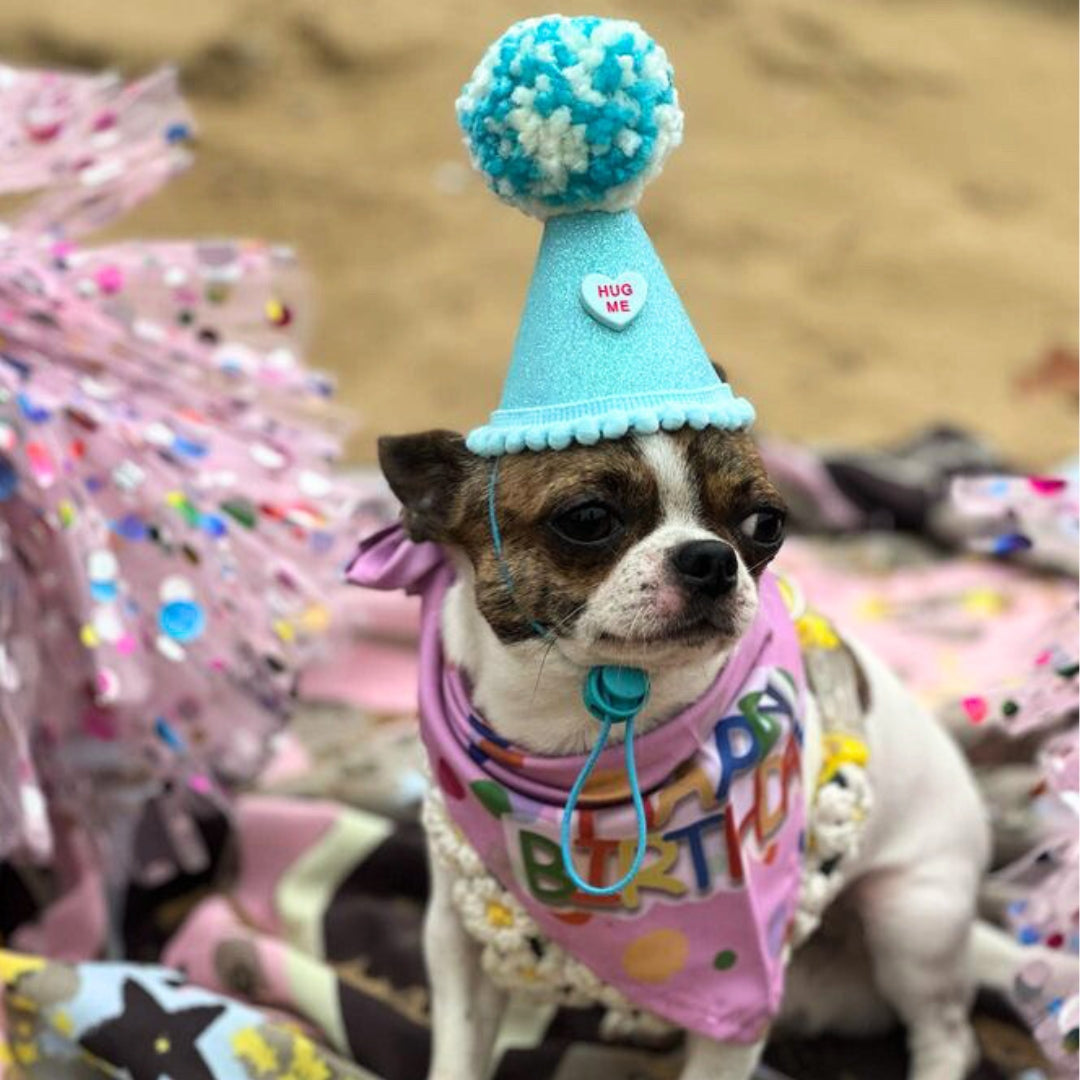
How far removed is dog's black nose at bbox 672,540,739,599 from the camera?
1335 mm

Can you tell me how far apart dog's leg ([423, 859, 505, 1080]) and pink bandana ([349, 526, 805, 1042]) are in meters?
0.11

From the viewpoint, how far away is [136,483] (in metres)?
1.91

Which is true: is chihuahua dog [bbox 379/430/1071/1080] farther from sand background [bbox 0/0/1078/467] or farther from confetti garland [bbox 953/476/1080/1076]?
sand background [bbox 0/0/1078/467]

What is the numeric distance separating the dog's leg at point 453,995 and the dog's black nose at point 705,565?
494 mm

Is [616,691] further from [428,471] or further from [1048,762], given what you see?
[1048,762]

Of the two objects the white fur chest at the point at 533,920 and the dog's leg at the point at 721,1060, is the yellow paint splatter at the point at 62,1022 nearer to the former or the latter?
the white fur chest at the point at 533,920

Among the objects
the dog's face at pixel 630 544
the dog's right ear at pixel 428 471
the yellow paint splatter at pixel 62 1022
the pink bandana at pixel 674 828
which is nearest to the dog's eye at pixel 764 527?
the dog's face at pixel 630 544

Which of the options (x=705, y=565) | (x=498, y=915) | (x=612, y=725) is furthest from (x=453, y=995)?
(x=705, y=565)

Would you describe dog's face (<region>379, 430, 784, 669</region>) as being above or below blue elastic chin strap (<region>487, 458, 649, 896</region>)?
above

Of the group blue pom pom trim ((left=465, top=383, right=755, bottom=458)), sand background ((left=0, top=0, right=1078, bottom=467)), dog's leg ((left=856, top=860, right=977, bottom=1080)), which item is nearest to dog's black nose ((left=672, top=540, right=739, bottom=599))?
blue pom pom trim ((left=465, top=383, right=755, bottom=458))

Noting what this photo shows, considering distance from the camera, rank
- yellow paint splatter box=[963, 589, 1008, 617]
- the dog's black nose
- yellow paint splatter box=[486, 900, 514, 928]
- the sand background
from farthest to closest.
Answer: the sand background, yellow paint splatter box=[963, 589, 1008, 617], yellow paint splatter box=[486, 900, 514, 928], the dog's black nose

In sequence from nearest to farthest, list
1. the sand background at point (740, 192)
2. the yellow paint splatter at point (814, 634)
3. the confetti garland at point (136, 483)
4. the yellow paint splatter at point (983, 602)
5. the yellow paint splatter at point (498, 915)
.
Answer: the yellow paint splatter at point (498, 915)
the yellow paint splatter at point (814, 634)
the confetti garland at point (136, 483)
the yellow paint splatter at point (983, 602)
the sand background at point (740, 192)

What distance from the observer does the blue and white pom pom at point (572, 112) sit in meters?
1.36

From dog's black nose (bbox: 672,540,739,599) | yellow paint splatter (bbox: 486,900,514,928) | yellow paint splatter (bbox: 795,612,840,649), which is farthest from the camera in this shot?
yellow paint splatter (bbox: 795,612,840,649)
